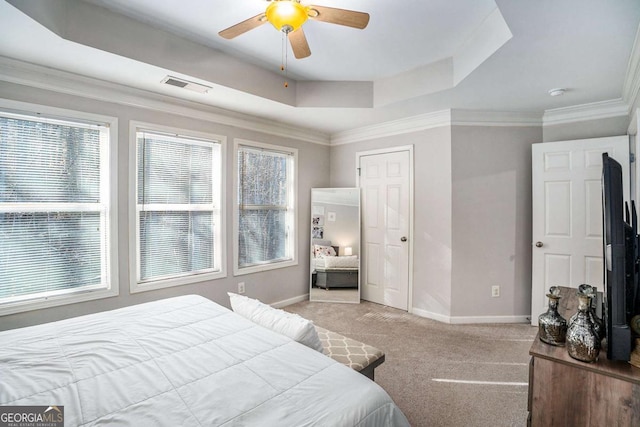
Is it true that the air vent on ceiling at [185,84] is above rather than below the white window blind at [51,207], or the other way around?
above

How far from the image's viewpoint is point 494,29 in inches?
84.4

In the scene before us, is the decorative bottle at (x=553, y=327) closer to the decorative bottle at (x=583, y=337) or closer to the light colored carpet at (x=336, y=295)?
the decorative bottle at (x=583, y=337)

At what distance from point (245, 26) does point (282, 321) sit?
1.70 meters

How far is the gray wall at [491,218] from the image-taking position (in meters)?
3.53

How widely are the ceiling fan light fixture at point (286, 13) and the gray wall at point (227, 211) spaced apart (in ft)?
6.17

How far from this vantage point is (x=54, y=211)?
2.47 m

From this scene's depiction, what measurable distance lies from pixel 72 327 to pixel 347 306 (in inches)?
117

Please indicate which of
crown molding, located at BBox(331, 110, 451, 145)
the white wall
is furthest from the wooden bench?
the white wall

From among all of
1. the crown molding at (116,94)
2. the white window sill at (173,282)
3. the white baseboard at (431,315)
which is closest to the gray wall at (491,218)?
the white baseboard at (431,315)

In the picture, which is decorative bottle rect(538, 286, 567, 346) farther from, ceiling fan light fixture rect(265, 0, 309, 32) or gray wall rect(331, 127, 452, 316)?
gray wall rect(331, 127, 452, 316)

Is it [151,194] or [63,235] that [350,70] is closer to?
[151,194]

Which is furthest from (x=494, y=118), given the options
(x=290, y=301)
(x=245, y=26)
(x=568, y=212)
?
(x=290, y=301)

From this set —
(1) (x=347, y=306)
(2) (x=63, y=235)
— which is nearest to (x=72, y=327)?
(2) (x=63, y=235)

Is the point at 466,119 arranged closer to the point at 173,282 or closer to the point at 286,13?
the point at 286,13
